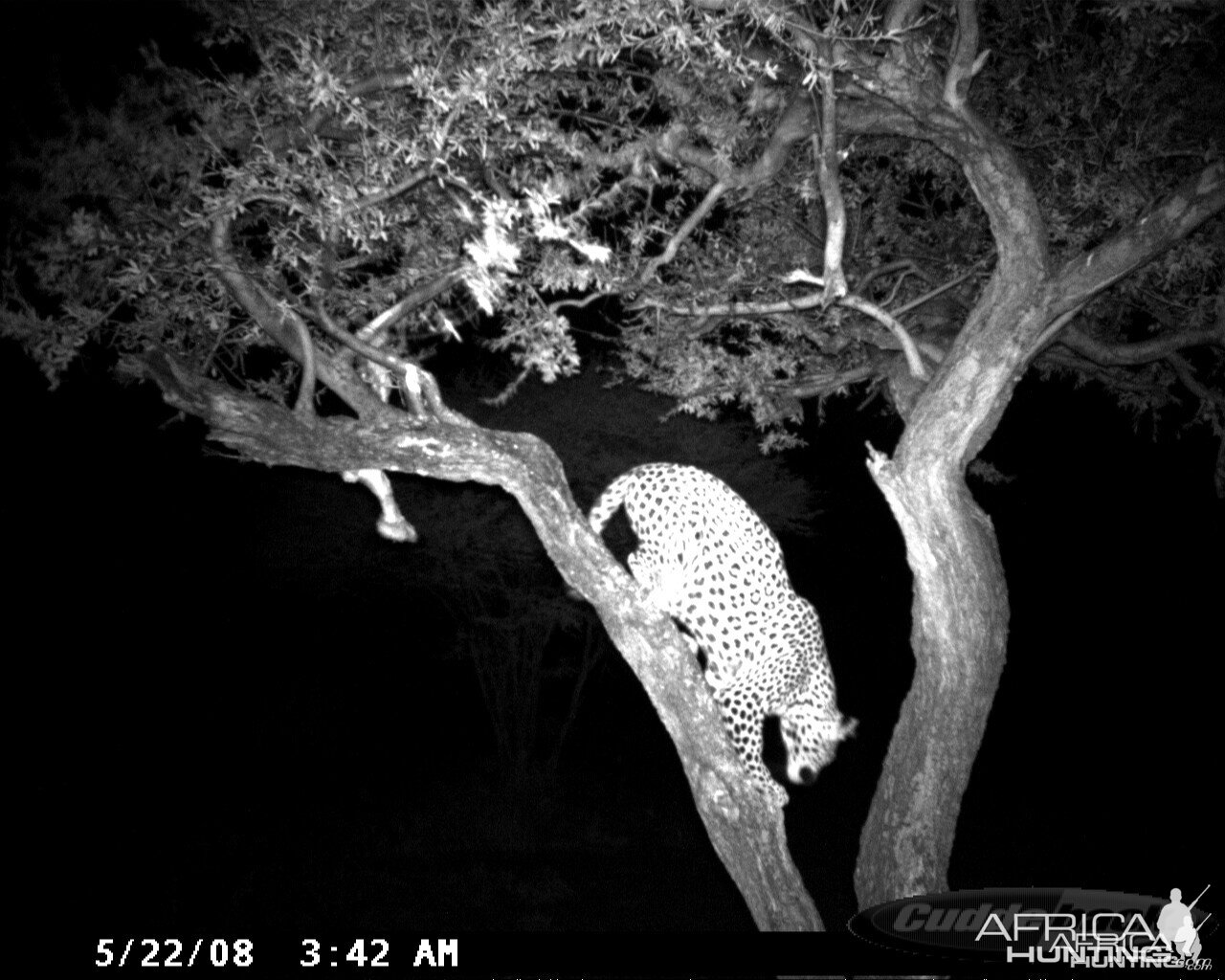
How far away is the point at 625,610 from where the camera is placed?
4.22 m

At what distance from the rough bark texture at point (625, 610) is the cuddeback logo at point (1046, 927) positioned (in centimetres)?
39

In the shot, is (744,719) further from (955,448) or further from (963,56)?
(963,56)

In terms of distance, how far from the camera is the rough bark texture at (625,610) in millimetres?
4094

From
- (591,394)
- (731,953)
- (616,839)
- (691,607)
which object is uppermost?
(591,394)

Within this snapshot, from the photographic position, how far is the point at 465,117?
12.1 feet

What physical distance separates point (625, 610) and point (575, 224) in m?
1.45

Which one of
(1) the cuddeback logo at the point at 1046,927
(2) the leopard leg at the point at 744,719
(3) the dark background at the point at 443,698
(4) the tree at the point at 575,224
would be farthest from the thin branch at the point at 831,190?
(3) the dark background at the point at 443,698

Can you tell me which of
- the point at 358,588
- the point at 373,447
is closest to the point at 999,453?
the point at 358,588

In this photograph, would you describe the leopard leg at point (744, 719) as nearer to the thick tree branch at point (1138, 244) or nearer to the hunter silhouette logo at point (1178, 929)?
the hunter silhouette logo at point (1178, 929)

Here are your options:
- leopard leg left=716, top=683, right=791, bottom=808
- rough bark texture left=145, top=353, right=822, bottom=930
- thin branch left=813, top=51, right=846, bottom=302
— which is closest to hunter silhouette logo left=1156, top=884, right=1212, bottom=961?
rough bark texture left=145, top=353, right=822, bottom=930

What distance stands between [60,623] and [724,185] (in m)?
8.06

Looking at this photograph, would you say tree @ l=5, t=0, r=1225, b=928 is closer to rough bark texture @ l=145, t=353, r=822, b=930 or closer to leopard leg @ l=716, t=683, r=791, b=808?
rough bark texture @ l=145, t=353, r=822, b=930

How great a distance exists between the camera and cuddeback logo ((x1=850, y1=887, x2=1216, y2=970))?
360 centimetres

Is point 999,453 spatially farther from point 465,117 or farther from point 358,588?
point 465,117
